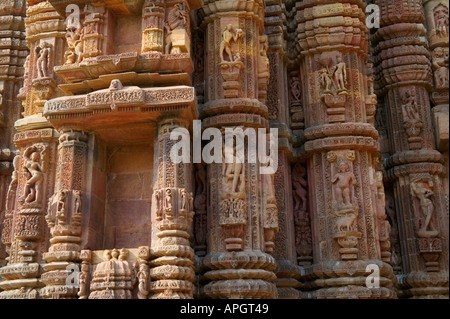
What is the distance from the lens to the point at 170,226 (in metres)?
8.70

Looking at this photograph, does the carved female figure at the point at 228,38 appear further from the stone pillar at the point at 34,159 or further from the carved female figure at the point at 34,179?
the carved female figure at the point at 34,179

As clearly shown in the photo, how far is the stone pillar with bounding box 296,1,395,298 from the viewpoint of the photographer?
1109 cm

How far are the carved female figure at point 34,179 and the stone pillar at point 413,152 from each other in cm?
928

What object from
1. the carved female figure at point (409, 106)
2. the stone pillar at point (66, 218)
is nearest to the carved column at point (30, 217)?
the stone pillar at point (66, 218)

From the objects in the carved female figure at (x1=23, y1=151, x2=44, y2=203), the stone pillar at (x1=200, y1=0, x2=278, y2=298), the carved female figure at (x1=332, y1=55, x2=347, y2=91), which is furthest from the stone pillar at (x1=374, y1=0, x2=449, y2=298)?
the carved female figure at (x1=23, y1=151, x2=44, y2=203)

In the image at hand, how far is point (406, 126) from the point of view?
49.6 ft

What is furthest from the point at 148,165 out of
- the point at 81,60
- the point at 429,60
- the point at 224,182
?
the point at 429,60

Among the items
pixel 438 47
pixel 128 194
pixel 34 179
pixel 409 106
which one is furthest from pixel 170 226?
pixel 438 47

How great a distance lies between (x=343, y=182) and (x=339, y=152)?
2.33ft

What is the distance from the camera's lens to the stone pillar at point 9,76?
13344mm

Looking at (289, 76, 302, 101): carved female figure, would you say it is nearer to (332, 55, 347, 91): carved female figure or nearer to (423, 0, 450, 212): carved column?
(332, 55, 347, 91): carved female figure

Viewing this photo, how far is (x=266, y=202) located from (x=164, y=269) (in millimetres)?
2479

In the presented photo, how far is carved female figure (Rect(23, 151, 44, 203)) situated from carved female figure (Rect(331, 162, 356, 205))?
5.97m
